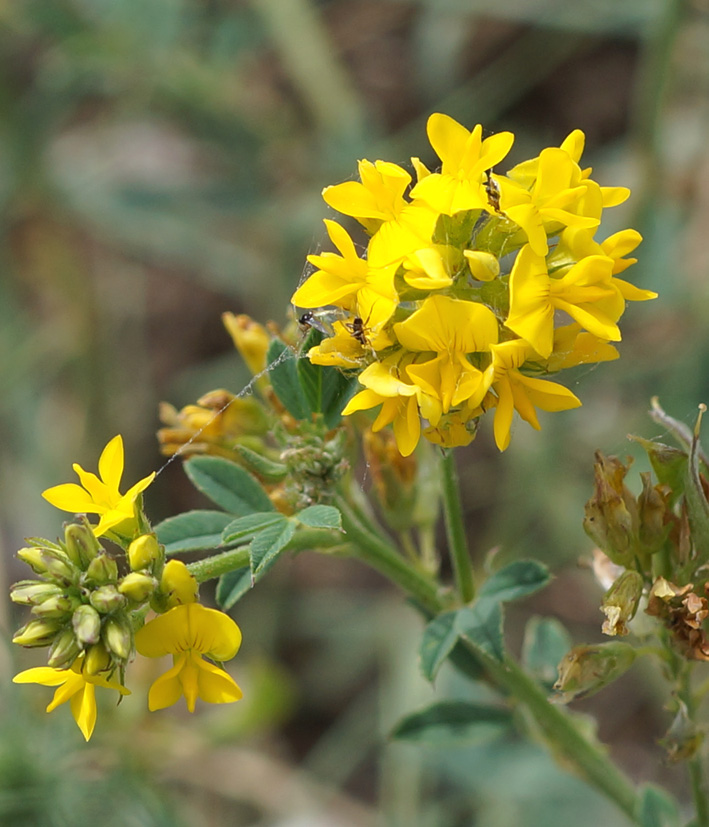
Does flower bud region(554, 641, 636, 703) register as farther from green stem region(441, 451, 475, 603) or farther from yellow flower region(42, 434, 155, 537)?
yellow flower region(42, 434, 155, 537)

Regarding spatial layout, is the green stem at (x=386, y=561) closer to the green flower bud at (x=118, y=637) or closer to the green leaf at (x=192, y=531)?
the green leaf at (x=192, y=531)

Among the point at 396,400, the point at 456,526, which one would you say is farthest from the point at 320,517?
the point at 456,526

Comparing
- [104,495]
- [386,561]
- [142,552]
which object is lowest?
[386,561]

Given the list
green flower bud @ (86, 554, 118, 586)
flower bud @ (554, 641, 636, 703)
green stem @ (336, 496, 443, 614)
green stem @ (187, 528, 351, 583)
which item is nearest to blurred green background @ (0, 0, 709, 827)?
green stem @ (336, 496, 443, 614)

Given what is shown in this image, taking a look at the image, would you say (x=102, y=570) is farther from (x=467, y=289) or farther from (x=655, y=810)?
(x=655, y=810)

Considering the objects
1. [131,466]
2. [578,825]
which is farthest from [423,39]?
[578,825]
